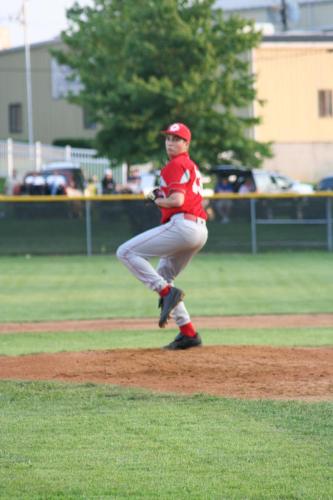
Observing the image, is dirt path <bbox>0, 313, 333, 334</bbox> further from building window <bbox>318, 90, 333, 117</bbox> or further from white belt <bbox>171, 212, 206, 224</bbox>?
building window <bbox>318, 90, 333, 117</bbox>

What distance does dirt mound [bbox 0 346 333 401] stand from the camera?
324 inches

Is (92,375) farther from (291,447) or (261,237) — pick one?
(261,237)

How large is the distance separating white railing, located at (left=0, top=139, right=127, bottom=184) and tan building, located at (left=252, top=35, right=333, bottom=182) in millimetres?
7132

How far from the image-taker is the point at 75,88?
56.9 m

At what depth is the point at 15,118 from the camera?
61.1m

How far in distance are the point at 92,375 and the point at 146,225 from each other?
19088mm

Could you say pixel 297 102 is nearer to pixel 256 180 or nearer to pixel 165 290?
pixel 256 180

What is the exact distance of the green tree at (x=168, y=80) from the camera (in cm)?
3391

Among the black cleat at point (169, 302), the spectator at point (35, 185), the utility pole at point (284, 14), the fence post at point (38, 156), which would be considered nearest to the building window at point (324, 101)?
the utility pole at point (284, 14)

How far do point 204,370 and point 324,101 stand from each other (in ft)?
139

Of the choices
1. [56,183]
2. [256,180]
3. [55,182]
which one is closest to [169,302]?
[256,180]

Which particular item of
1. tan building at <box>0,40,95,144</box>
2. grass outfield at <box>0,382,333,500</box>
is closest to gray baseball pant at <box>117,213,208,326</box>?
grass outfield at <box>0,382,333,500</box>

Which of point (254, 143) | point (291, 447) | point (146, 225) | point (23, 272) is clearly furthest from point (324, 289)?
point (254, 143)

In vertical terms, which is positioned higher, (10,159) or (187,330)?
(10,159)
